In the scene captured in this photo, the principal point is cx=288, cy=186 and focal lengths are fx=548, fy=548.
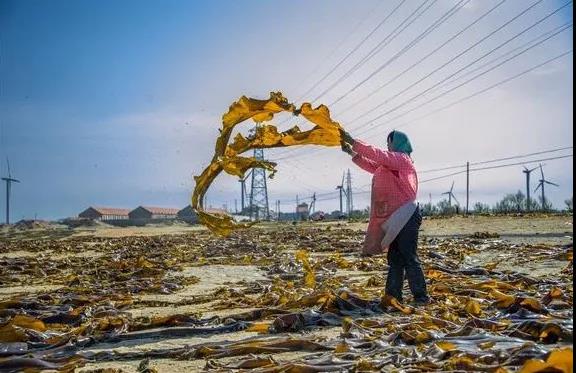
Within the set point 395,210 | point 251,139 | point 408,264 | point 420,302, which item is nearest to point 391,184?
point 395,210

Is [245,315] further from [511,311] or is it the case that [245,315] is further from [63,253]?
[63,253]

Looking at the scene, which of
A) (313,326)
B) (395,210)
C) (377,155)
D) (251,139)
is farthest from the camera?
(251,139)

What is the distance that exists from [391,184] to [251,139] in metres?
1.72

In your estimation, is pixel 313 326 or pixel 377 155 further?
pixel 377 155

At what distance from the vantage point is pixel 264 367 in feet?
10.9

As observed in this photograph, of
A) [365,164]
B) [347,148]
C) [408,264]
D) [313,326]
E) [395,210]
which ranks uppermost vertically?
[347,148]

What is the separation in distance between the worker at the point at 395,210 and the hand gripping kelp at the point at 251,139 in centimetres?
33

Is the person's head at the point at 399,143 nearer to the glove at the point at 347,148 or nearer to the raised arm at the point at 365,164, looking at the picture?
the raised arm at the point at 365,164

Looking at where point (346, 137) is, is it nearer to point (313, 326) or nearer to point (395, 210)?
point (395, 210)

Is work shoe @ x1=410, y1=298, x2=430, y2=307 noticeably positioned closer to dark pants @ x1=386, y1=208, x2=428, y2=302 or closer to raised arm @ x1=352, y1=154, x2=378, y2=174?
dark pants @ x1=386, y1=208, x2=428, y2=302

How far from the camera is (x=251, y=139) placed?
21.2 ft

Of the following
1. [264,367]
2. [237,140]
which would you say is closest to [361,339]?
[264,367]

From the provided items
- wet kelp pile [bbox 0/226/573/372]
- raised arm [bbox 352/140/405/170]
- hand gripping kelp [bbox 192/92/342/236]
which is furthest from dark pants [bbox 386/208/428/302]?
hand gripping kelp [bbox 192/92/342/236]

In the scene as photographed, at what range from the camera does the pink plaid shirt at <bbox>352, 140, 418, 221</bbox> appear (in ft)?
19.1
